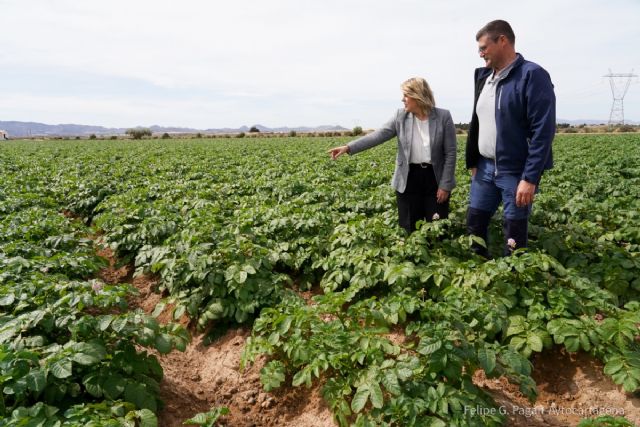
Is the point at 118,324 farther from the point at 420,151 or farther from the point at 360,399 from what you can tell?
the point at 420,151

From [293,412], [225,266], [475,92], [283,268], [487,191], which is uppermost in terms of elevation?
[475,92]

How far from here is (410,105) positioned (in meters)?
3.89

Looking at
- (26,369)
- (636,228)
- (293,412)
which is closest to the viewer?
(26,369)

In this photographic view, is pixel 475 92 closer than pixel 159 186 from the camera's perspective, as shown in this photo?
Yes

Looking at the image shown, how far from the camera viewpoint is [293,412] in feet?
8.97

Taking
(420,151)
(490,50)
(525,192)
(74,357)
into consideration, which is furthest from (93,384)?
(490,50)

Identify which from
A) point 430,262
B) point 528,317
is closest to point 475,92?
point 430,262

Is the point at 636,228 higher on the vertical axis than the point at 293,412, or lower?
higher

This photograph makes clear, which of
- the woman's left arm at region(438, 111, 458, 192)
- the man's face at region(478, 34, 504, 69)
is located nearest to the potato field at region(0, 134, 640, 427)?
the woman's left arm at region(438, 111, 458, 192)

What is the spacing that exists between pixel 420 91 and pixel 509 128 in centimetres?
95

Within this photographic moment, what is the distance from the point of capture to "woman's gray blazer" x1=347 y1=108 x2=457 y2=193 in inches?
156

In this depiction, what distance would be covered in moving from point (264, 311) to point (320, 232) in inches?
83.3

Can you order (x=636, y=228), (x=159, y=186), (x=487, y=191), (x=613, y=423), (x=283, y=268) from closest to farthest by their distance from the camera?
(x=613, y=423) → (x=487, y=191) → (x=636, y=228) → (x=283, y=268) → (x=159, y=186)

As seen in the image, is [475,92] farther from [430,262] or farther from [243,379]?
[243,379]
